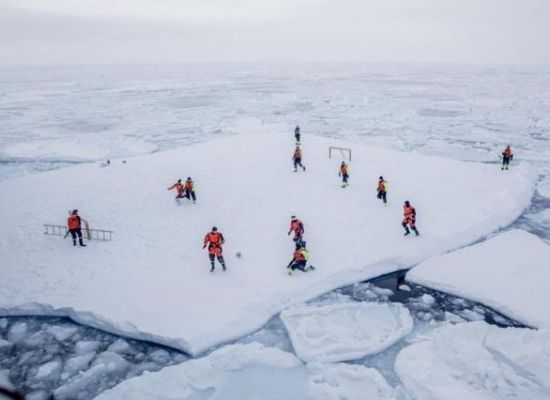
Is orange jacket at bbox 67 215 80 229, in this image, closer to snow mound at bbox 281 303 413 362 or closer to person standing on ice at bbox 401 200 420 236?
snow mound at bbox 281 303 413 362

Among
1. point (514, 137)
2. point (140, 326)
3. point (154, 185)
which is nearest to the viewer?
point (140, 326)

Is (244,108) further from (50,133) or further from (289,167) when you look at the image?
(289,167)

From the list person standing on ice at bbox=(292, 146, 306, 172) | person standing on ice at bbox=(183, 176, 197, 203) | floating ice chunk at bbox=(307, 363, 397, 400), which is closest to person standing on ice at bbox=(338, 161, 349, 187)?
person standing on ice at bbox=(292, 146, 306, 172)

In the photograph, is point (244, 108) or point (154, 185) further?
point (244, 108)

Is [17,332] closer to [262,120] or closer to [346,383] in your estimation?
[346,383]

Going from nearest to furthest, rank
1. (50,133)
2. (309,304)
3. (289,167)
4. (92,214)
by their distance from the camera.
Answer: (309,304)
(92,214)
(289,167)
(50,133)

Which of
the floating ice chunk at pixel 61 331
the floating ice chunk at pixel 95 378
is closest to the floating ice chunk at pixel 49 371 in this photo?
the floating ice chunk at pixel 95 378

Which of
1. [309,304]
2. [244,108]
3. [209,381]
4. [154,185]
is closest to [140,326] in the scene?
[209,381]
